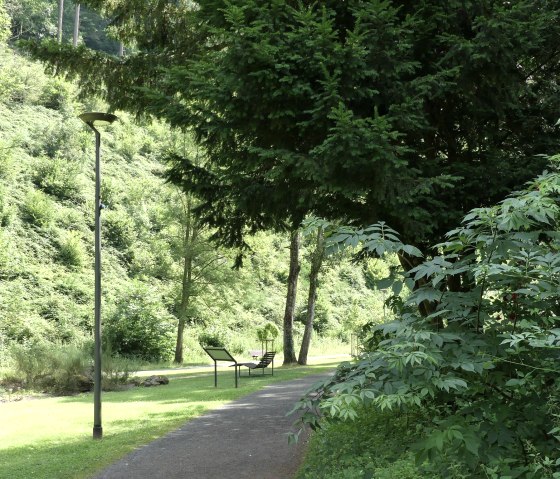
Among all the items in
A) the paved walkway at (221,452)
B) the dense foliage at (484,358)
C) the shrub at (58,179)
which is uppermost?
the shrub at (58,179)

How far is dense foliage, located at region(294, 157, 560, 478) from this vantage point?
2.81m

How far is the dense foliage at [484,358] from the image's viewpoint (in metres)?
2.81

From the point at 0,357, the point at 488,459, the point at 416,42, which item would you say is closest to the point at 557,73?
the point at 416,42

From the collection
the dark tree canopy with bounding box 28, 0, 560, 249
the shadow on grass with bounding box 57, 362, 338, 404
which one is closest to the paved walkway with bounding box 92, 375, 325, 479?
the shadow on grass with bounding box 57, 362, 338, 404

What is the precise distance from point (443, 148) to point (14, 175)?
2334 centimetres

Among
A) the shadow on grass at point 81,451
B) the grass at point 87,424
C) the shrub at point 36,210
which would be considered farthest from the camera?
the shrub at point 36,210

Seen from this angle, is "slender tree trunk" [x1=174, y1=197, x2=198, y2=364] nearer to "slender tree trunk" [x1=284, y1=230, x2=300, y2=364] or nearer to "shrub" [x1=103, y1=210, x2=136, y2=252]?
"slender tree trunk" [x1=284, y1=230, x2=300, y2=364]

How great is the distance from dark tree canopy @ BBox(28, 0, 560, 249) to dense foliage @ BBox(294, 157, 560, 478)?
102 inches

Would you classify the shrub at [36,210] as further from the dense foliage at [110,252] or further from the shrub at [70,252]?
the shrub at [70,252]

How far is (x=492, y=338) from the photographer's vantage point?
3119 mm

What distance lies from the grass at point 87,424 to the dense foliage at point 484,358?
169 inches

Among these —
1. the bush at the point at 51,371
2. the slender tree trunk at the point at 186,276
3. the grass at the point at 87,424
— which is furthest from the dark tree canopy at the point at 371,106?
the slender tree trunk at the point at 186,276

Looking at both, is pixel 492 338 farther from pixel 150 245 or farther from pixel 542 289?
pixel 150 245

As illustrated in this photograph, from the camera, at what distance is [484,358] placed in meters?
2.97
